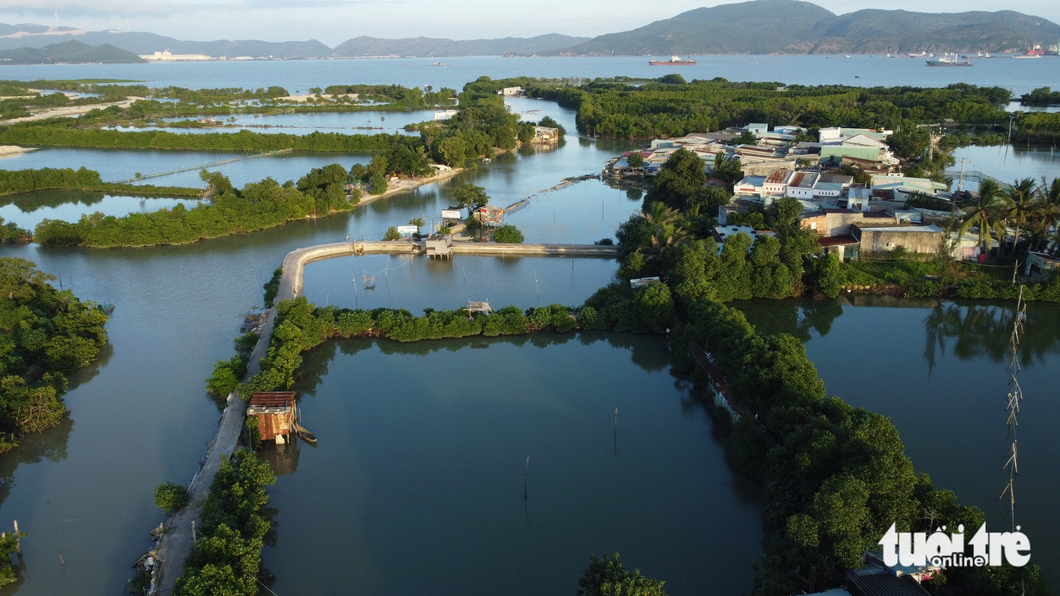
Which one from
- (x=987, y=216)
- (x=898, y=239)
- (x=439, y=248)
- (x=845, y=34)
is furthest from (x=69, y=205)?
(x=845, y=34)

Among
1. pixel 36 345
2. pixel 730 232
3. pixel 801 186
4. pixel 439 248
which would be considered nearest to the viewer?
pixel 36 345

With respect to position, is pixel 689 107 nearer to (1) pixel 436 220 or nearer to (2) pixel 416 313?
(1) pixel 436 220

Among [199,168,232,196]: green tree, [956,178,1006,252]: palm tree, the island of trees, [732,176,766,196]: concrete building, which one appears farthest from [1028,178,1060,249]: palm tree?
[199,168,232,196]: green tree

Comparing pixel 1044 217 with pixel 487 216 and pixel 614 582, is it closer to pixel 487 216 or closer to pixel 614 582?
pixel 487 216

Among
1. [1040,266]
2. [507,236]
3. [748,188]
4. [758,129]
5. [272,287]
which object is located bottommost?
[272,287]

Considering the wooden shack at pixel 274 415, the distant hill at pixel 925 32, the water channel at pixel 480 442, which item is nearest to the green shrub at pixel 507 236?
the water channel at pixel 480 442

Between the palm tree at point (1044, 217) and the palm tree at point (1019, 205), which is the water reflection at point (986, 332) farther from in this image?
the palm tree at point (1019, 205)
